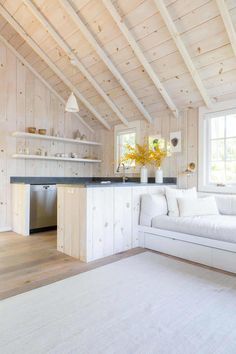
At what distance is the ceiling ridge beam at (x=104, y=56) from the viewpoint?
3.09 m

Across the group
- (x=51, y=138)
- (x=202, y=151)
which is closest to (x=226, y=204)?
(x=202, y=151)

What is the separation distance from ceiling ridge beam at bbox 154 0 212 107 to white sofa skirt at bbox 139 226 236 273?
6.46 ft

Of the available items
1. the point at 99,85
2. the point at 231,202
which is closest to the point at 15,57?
the point at 99,85

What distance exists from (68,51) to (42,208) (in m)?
2.58

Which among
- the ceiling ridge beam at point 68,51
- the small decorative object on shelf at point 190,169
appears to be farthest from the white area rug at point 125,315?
the ceiling ridge beam at point 68,51

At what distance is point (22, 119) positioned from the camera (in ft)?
14.6

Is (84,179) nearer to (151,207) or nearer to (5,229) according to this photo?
(5,229)

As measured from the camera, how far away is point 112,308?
1.74 metres

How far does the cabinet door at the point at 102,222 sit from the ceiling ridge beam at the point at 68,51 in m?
2.05

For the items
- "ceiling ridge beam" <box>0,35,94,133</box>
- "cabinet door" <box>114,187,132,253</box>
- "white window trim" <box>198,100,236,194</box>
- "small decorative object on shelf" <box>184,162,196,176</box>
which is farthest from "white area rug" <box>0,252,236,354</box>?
"ceiling ridge beam" <box>0,35,94,133</box>

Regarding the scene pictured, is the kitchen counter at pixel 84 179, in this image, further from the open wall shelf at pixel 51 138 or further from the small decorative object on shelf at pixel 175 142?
the open wall shelf at pixel 51 138

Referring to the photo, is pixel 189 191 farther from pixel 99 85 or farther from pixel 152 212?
pixel 99 85

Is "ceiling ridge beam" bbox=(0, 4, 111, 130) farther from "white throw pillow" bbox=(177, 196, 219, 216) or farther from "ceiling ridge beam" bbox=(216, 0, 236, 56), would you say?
"ceiling ridge beam" bbox=(216, 0, 236, 56)

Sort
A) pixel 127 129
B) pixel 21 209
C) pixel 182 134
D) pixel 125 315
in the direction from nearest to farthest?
pixel 125 315, pixel 182 134, pixel 21 209, pixel 127 129
